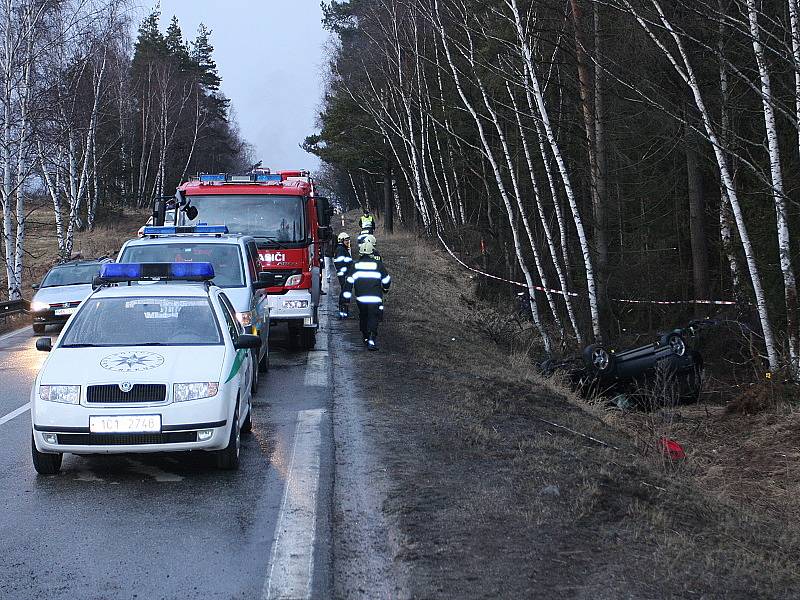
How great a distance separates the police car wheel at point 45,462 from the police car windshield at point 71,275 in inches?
668

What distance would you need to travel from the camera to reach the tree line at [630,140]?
14.3 m

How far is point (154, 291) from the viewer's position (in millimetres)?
10195

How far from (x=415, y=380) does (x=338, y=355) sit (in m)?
3.37

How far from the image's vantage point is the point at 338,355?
56.7 feet

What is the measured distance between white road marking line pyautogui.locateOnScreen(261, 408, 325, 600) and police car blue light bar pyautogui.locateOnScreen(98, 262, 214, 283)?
2046 millimetres

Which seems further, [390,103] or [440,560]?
[390,103]

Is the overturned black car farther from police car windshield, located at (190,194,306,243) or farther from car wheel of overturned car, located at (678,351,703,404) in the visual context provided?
police car windshield, located at (190,194,306,243)

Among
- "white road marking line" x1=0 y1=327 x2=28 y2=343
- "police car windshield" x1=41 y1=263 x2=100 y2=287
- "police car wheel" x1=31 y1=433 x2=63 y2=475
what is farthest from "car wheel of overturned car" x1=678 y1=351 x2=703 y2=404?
"police car windshield" x1=41 y1=263 x2=100 y2=287

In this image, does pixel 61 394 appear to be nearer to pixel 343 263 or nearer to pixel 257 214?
pixel 257 214

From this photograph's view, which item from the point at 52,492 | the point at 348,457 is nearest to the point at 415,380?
the point at 348,457

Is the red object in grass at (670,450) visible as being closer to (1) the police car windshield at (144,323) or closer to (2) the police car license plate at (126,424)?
(1) the police car windshield at (144,323)

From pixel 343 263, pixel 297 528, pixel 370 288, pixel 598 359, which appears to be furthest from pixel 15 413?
pixel 343 263

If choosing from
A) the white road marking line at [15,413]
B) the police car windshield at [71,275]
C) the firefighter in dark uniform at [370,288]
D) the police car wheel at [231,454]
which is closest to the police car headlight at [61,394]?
the police car wheel at [231,454]

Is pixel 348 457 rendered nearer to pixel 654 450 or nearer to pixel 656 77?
pixel 654 450
